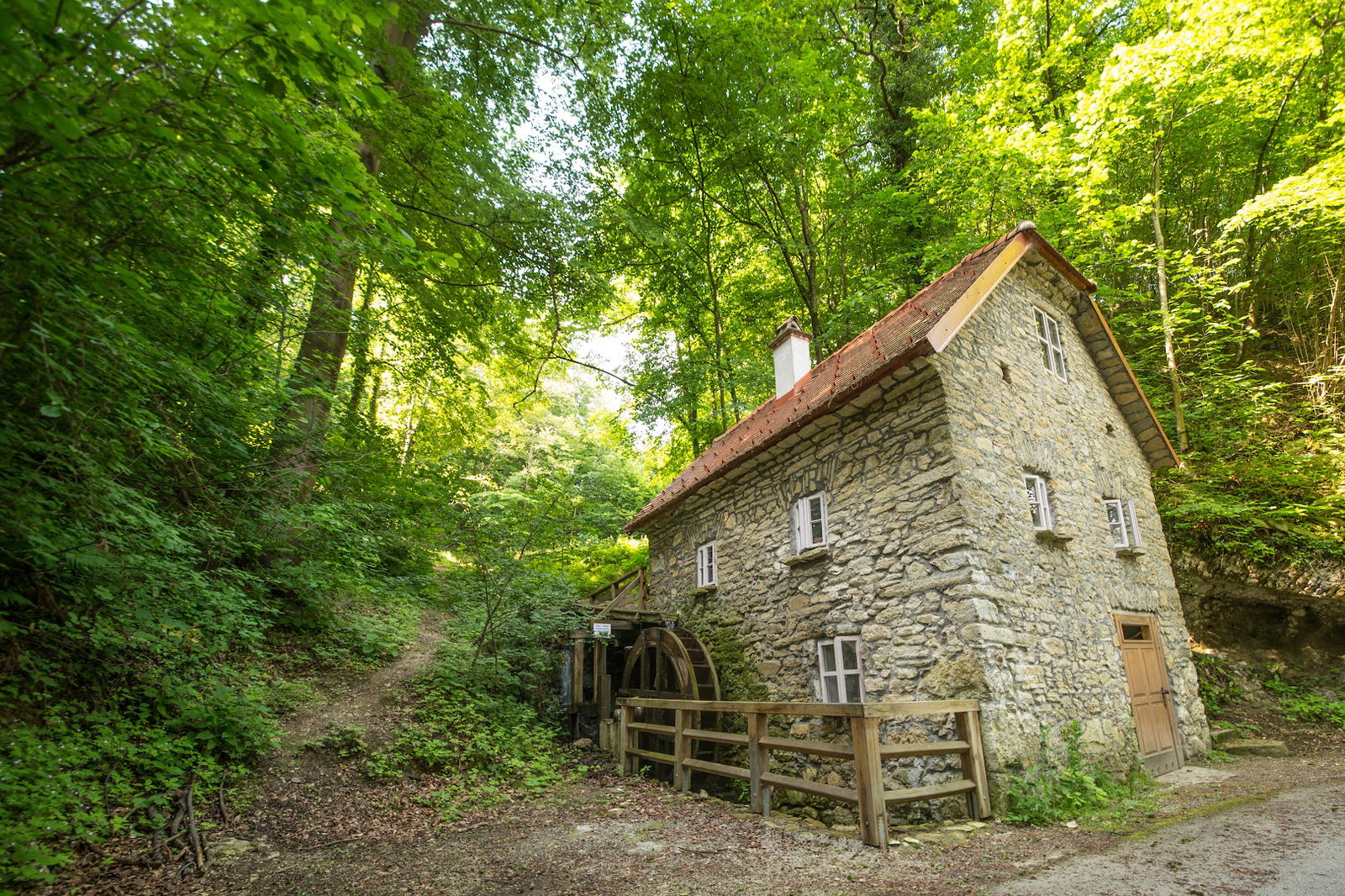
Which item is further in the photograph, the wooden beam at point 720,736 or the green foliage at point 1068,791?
the wooden beam at point 720,736

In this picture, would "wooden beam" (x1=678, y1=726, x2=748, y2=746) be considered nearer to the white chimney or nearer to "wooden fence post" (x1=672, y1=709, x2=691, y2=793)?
"wooden fence post" (x1=672, y1=709, x2=691, y2=793)

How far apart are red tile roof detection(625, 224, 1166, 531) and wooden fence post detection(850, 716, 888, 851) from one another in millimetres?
3563

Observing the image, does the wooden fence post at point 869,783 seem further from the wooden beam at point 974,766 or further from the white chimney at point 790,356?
the white chimney at point 790,356

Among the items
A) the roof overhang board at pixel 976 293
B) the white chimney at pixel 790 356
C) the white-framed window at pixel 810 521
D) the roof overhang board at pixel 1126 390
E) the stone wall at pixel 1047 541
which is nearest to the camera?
the stone wall at pixel 1047 541

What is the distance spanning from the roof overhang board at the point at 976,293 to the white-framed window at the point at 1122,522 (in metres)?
3.87

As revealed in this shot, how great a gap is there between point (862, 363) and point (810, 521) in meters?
2.21

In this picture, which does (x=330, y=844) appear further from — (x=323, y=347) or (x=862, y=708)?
(x=323, y=347)

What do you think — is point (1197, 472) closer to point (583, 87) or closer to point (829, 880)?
point (829, 880)

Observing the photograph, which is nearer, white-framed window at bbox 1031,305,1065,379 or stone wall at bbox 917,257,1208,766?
stone wall at bbox 917,257,1208,766

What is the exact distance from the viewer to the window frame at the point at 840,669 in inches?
260

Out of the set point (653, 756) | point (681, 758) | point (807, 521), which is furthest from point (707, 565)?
point (681, 758)

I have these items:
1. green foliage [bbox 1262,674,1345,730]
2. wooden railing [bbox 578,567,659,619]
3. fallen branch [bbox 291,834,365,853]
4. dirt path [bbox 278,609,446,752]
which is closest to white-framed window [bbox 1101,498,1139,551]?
green foliage [bbox 1262,674,1345,730]

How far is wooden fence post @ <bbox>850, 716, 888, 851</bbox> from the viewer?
440cm

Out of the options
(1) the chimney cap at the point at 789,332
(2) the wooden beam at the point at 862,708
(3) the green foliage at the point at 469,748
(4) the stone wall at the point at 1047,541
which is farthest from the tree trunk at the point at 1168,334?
(3) the green foliage at the point at 469,748
